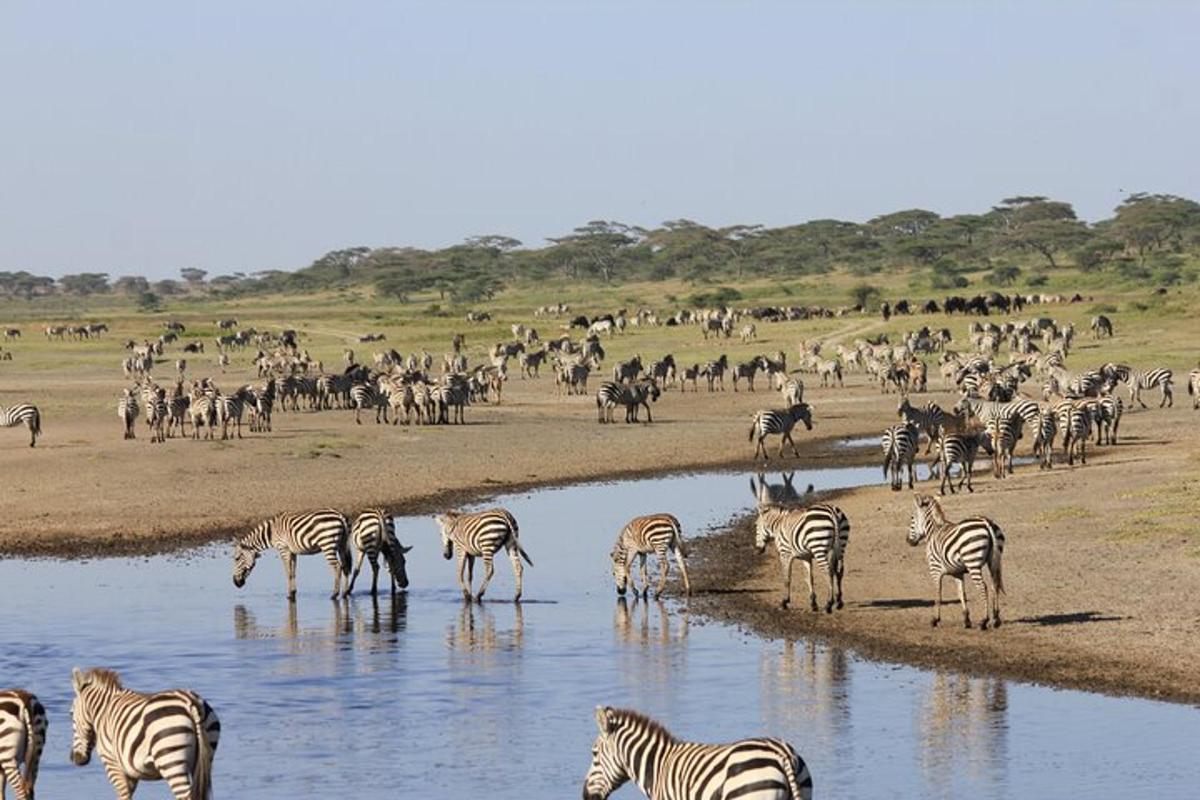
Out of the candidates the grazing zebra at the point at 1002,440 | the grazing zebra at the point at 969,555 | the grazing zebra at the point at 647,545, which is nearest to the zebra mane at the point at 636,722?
the grazing zebra at the point at 969,555

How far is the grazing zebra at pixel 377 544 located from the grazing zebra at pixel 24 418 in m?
20.3

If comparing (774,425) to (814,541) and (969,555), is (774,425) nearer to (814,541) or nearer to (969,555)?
(814,541)

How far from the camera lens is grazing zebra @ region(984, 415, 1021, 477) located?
1467 inches

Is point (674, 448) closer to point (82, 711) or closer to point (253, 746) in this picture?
point (253, 746)

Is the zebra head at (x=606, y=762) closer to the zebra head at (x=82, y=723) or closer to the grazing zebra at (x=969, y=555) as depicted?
the zebra head at (x=82, y=723)

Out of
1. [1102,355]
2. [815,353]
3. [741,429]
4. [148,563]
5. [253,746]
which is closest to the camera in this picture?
[253,746]

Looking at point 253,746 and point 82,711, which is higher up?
point 82,711

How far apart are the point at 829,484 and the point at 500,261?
132m

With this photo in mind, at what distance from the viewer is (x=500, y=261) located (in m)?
169

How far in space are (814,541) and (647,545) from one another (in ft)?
8.39

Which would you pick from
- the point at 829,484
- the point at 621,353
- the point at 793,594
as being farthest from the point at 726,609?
the point at 621,353

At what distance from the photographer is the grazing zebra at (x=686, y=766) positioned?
11117 mm

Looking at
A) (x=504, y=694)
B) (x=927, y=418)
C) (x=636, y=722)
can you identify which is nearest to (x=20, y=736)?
(x=636, y=722)

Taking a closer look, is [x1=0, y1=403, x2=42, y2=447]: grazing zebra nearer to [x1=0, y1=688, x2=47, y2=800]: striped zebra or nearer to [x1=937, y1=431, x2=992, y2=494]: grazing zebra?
[x1=937, y1=431, x2=992, y2=494]: grazing zebra
